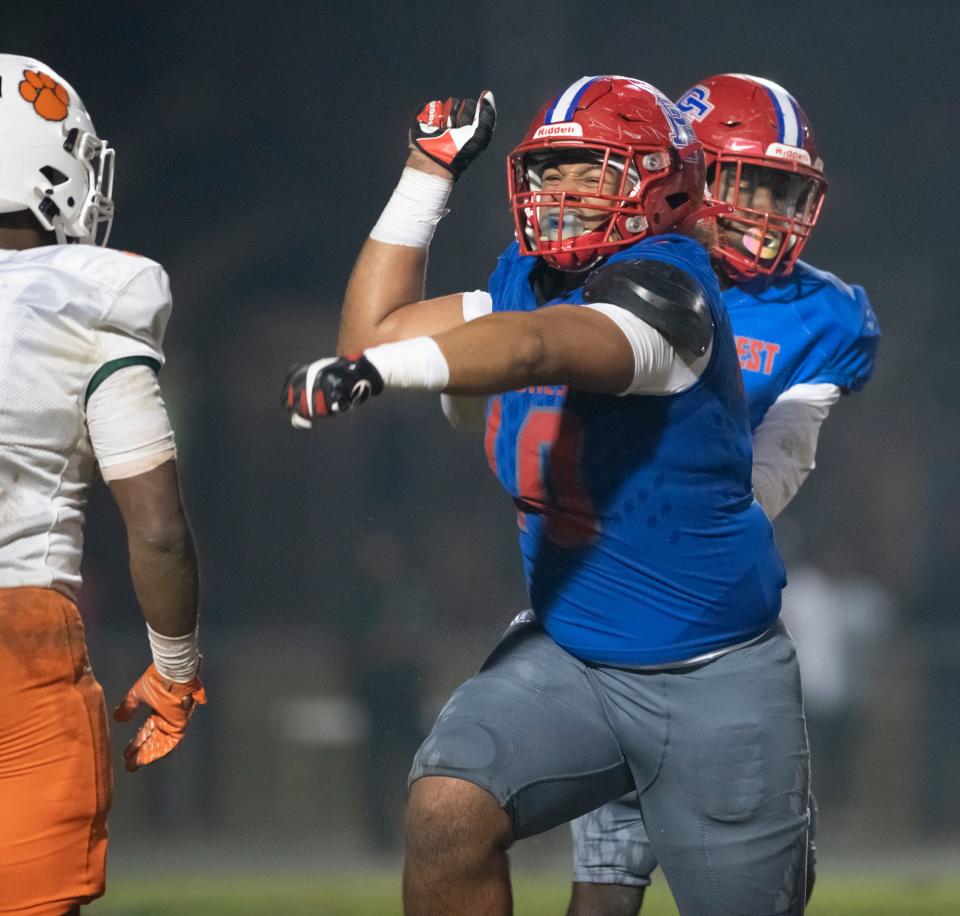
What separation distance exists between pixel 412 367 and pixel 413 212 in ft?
2.96

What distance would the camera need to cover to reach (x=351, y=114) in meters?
6.91

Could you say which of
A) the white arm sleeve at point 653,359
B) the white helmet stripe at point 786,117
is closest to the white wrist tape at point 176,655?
the white arm sleeve at point 653,359

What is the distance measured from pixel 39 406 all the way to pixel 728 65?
531 centimetres

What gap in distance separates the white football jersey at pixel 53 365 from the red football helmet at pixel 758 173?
1170 millimetres

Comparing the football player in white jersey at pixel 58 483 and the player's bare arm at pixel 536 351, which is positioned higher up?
the player's bare arm at pixel 536 351

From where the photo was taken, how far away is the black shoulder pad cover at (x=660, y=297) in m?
1.93

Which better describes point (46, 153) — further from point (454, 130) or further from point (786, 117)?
point (786, 117)

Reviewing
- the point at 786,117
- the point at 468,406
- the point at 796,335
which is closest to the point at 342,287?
the point at 786,117

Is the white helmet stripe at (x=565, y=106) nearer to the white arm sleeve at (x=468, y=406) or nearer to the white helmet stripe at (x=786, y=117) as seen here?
the white arm sleeve at (x=468, y=406)

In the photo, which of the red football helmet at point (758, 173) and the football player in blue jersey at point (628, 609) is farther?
the red football helmet at point (758, 173)

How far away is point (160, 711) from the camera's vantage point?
7.58ft

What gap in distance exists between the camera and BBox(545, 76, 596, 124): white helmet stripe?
2289 millimetres

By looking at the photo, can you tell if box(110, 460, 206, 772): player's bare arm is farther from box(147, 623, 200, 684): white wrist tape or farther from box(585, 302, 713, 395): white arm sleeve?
box(585, 302, 713, 395): white arm sleeve

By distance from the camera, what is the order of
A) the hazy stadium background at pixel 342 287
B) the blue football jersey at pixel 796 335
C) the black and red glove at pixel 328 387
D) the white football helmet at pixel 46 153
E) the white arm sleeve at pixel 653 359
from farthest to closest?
the hazy stadium background at pixel 342 287 < the blue football jersey at pixel 796 335 < the white football helmet at pixel 46 153 < the white arm sleeve at pixel 653 359 < the black and red glove at pixel 328 387
